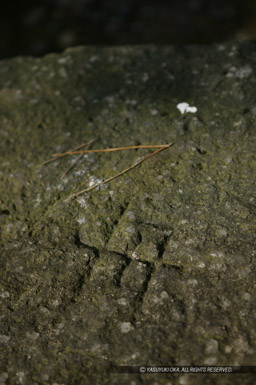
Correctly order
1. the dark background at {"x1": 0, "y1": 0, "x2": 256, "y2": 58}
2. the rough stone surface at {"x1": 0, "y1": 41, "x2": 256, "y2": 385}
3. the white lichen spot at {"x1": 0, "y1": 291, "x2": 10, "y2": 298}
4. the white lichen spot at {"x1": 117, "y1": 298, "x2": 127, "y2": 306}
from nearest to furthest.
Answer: the rough stone surface at {"x1": 0, "y1": 41, "x2": 256, "y2": 385} → the white lichen spot at {"x1": 117, "y1": 298, "x2": 127, "y2": 306} → the white lichen spot at {"x1": 0, "y1": 291, "x2": 10, "y2": 298} → the dark background at {"x1": 0, "y1": 0, "x2": 256, "y2": 58}

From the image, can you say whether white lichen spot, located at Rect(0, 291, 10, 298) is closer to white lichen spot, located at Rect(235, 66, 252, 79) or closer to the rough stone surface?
the rough stone surface

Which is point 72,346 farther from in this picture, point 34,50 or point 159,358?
point 34,50

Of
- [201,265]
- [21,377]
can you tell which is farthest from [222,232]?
[21,377]

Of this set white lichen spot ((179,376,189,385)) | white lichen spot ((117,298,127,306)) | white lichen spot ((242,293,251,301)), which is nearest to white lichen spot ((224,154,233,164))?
white lichen spot ((242,293,251,301))

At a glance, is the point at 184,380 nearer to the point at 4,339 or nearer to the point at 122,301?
the point at 122,301

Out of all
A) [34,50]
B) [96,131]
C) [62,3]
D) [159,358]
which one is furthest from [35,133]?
[62,3]

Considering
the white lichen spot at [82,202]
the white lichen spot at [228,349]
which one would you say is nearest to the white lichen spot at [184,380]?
the white lichen spot at [228,349]
